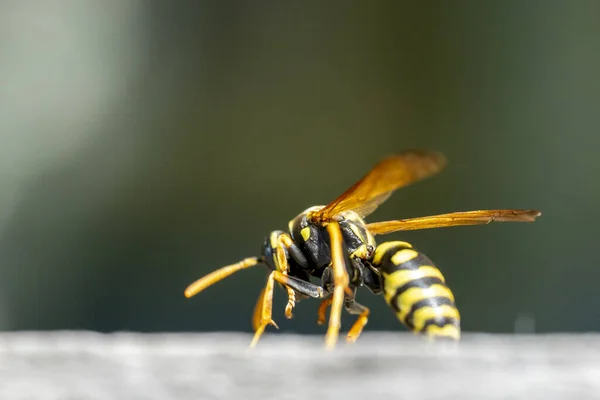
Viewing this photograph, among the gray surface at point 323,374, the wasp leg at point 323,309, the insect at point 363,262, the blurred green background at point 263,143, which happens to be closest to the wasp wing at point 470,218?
the insect at point 363,262

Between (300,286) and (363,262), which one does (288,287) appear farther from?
(363,262)

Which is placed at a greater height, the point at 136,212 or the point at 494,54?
the point at 494,54

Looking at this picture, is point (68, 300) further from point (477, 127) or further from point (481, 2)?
point (481, 2)

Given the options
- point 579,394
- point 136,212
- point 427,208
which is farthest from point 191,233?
point 579,394

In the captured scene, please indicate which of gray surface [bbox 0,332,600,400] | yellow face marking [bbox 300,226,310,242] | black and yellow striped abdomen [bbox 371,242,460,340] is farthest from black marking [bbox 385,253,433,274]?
gray surface [bbox 0,332,600,400]

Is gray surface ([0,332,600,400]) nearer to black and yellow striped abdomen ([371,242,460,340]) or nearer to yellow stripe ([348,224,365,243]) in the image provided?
black and yellow striped abdomen ([371,242,460,340])

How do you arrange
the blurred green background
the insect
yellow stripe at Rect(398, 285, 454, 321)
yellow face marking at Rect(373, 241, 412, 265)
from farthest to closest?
the blurred green background → yellow face marking at Rect(373, 241, 412, 265) → yellow stripe at Rect(398, 285, 454, 321) → the insect
